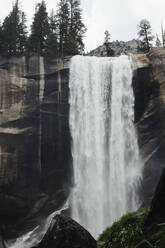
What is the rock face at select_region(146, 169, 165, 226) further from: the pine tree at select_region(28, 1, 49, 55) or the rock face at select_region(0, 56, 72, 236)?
the pine tree at select_region(28, 1, 49, 55)

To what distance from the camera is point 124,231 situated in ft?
15.0

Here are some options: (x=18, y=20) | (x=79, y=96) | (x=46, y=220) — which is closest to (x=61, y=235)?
(x=46, y=220)

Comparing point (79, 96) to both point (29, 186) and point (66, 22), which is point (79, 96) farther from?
point (66, 22)

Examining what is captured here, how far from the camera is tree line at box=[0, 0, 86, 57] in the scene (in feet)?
111

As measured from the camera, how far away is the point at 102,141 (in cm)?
2619

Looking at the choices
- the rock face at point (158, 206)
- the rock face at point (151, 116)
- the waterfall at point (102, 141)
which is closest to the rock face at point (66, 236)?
the rock face at point (158, 206)

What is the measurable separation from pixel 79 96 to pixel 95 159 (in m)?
7.05

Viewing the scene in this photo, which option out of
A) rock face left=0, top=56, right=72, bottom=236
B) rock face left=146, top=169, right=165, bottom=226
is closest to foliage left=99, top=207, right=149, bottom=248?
rock face left=146, top=169, right=165, bottom=226

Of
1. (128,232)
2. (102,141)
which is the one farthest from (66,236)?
(102,141)

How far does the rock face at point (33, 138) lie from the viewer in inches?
914

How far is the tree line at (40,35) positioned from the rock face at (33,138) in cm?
685

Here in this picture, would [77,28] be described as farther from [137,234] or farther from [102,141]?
[137,234]

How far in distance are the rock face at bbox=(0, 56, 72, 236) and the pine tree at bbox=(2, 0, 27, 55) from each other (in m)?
7.40

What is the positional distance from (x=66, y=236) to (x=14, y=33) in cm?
3247
